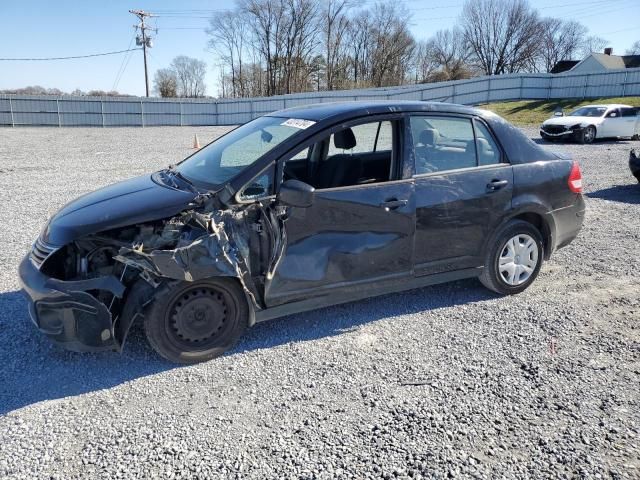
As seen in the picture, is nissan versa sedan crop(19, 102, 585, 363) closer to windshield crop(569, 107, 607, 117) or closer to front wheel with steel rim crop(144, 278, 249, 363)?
front wheel with steel rim crop(144, 278, 249, 363)

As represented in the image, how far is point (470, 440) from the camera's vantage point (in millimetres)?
2730

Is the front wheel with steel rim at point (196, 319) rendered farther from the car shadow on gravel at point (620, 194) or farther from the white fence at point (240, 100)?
the white fence at point (240, 100)

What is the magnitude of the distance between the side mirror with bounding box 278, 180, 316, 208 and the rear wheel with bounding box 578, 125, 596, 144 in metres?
18.7

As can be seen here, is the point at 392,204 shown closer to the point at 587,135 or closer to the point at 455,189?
the point at 455,189

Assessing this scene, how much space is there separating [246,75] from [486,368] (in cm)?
6664

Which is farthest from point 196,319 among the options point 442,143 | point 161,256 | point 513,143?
point 513,143

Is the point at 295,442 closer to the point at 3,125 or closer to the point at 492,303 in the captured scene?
the point at 492,303

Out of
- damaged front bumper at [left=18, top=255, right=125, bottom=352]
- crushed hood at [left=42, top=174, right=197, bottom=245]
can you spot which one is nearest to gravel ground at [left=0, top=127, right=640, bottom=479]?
damaged front bumper at [left=18, top=255, right=125, bottom=352]

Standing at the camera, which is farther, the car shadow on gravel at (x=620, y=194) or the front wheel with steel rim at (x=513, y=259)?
the car shadow on gravel at (x=620, y=194)

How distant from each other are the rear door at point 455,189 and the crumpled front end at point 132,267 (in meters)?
1.35

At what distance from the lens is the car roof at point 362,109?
4.00 meters

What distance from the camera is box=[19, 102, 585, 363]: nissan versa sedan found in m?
3.30

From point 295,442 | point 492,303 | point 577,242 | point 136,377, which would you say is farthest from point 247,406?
point 577,242

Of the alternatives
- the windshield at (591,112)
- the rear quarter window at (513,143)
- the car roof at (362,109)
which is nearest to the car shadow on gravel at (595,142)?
the windshield at (591,112)
